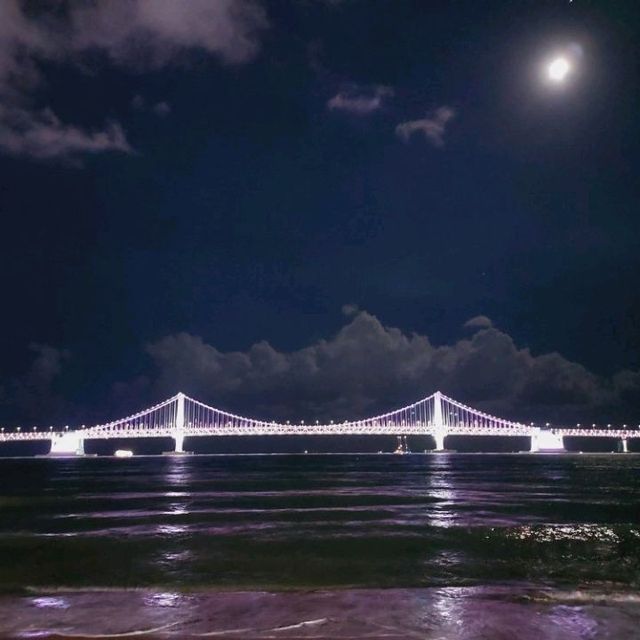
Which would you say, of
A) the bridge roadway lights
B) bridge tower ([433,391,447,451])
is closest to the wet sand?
bridge tower ([433,391,447,451])

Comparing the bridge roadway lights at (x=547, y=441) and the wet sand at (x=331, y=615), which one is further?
the bridge roadway lights at (x=547, y=441)

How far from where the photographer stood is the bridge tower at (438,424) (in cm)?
14112

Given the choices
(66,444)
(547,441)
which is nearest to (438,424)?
(547,441)

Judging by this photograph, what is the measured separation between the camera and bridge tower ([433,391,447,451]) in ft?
463

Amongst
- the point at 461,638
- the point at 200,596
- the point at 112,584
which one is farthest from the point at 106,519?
the point at 461,638

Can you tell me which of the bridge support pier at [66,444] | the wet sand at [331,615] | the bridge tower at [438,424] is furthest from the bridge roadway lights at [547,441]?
the wet sand at [331,615]

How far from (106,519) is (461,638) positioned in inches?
754

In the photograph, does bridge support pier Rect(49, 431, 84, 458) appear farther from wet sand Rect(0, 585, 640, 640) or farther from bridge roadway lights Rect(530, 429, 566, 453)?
wet sand Rect(0, 585, 640, 640)

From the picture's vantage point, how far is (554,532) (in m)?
18.0

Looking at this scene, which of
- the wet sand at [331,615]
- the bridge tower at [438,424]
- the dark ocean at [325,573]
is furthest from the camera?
the bridge tower at [438,424]

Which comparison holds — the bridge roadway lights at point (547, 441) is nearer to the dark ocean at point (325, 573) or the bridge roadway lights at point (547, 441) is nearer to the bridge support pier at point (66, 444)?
the bridge support pier at point (66, 444)

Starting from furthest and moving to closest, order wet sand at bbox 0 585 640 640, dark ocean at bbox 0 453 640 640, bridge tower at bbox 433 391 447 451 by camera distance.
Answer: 1. bridge tower at bbox 433 391 447 451
2. dark ocean at bbox 0 453 640 640
3. wet sand at bbox 0 585 640 640

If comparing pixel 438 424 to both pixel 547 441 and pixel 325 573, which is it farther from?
pixel 325 573

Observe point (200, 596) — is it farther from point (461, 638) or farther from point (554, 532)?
point (554, 532)
